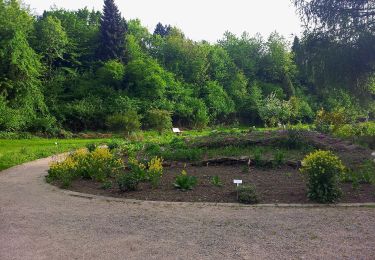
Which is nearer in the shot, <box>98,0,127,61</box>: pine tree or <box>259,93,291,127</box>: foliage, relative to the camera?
<box>259,93,291,127</box>: foliage

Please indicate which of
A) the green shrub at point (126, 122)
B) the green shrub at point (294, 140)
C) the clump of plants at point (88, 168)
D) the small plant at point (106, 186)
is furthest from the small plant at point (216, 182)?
the green shrub at point (126, 122)

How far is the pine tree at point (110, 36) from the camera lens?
39844 mm

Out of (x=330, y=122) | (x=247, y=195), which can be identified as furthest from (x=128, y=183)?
(x=330, y=122)

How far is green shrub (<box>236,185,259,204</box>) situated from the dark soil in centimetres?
16

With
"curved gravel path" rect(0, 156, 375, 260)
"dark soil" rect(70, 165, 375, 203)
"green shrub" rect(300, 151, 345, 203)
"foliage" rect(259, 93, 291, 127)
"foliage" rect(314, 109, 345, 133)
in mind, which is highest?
"foliage" rect(259, 93, 291, 127)

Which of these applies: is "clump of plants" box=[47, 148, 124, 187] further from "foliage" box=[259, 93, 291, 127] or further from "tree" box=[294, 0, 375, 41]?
"foliage" box=[259, 93, 291, 127]

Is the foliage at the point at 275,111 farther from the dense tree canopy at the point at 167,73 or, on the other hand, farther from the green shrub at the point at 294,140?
the green shrub at the point at 294,140

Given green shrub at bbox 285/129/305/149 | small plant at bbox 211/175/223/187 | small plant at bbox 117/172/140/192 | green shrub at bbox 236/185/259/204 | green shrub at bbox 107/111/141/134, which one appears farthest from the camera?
green shrub at bbox 107/111/141/134

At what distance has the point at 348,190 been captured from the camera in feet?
26.1

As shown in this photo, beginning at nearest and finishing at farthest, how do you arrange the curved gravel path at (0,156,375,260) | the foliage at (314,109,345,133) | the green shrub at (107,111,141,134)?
the curved gravel path at (0,156,375,260) < the foliage at (314,109,345,133) < the green shrub at (107,111,141,134)

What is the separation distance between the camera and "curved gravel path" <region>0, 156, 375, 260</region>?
15.9ft

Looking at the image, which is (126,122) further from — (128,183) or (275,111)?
(128,183)

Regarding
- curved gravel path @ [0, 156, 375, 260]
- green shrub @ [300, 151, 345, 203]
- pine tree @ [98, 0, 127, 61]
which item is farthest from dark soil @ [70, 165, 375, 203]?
pine tree @ [98, 0, 127, 61]

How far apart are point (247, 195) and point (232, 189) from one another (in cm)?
92
